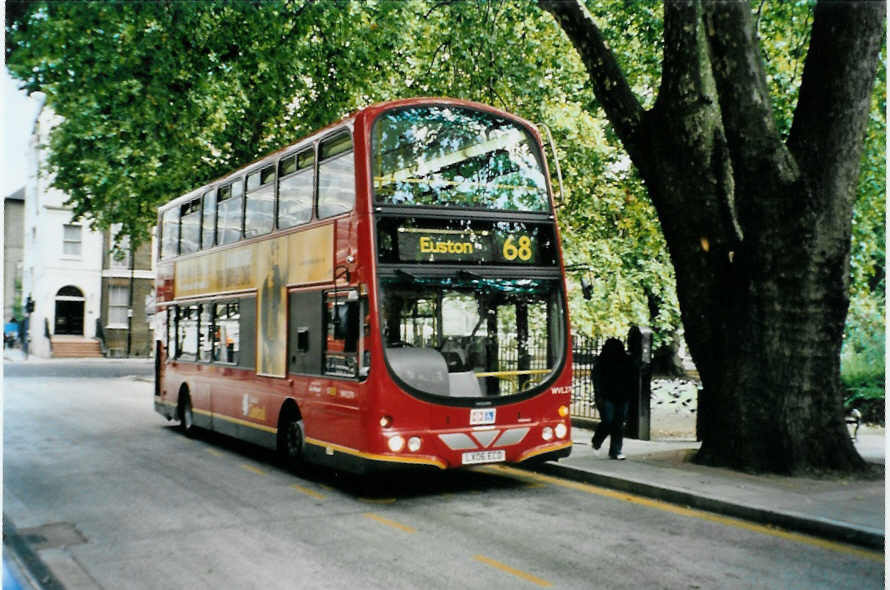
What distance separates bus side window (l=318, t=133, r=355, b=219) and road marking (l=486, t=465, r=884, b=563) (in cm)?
396

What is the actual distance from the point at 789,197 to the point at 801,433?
2597 millimetres

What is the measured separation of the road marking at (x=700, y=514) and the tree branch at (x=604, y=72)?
156 inches

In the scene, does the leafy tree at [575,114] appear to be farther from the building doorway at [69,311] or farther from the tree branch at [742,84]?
the building doorway at [69,311]

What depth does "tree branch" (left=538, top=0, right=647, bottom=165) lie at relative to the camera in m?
10.3

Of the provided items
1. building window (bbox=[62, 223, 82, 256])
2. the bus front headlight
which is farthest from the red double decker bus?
building window (bbox=[62, 223, 82, 256])

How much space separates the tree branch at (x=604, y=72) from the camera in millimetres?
10336

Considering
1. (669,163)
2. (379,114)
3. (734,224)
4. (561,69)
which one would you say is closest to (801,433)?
(734,224)

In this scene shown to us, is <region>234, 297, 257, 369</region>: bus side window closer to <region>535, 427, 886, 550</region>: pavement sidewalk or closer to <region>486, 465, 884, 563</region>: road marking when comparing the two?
<region>486, 465, 884, 563</region>: road marking

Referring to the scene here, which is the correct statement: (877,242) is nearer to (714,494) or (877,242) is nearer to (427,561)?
(714,494)

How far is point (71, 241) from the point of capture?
47781mm

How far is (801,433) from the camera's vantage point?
973 cm

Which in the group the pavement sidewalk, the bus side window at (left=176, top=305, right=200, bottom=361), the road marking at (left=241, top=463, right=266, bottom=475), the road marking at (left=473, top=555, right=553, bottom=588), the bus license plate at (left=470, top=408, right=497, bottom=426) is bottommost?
the road marking at (left=241, top=463, right=266, bottom=475)

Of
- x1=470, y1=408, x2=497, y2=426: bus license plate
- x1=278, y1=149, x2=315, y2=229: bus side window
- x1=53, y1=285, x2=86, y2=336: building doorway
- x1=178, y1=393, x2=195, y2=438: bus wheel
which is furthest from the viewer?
x1=53, y1=285, x2=86, y2=336: building doorway

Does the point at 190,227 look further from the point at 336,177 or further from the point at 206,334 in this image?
the point at 336,177
